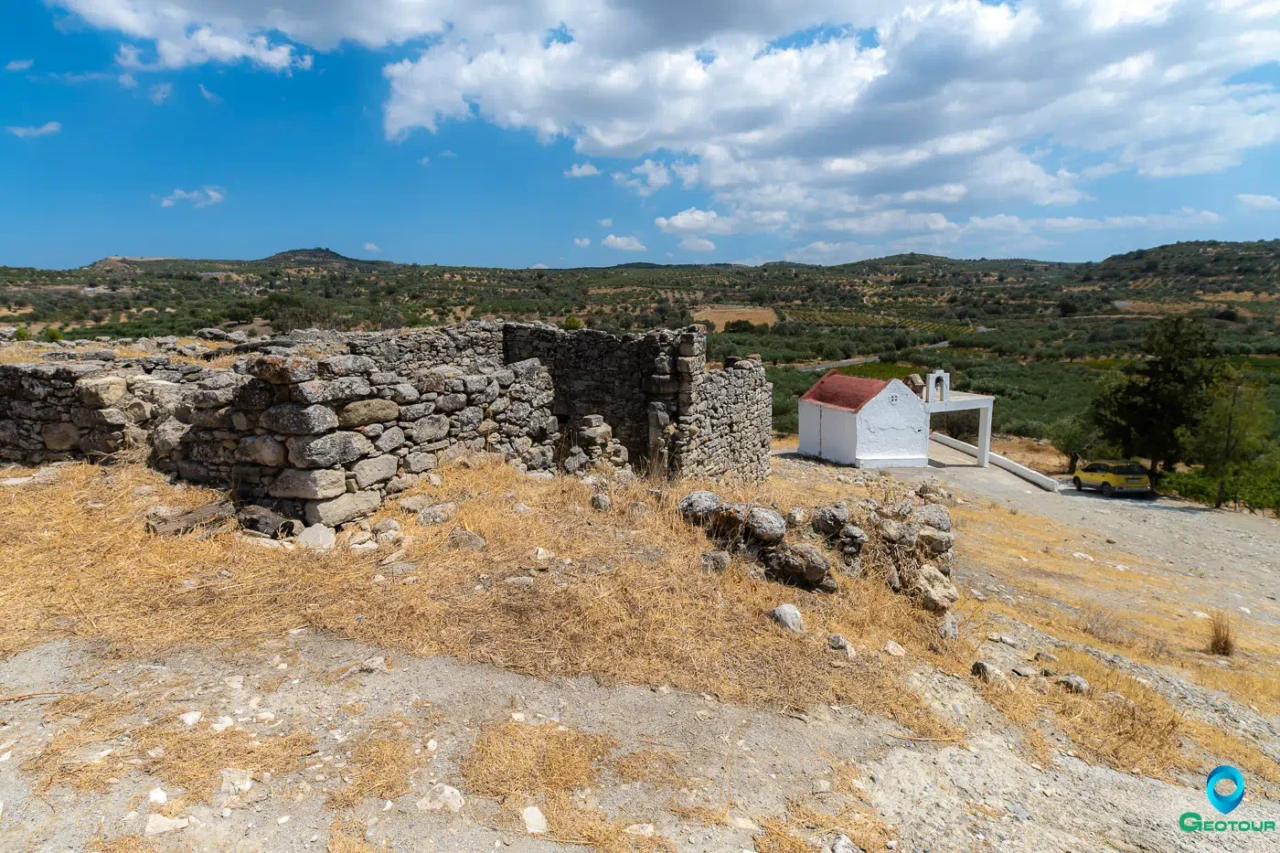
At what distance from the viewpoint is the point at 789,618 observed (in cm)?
492

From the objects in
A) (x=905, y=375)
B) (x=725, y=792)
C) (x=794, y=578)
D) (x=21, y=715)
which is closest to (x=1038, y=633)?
(x=794, y=578)

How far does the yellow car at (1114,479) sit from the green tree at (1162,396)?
1.59 metres

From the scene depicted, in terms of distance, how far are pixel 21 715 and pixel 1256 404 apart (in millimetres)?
28228

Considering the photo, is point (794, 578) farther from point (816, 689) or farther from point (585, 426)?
point (585, 426)

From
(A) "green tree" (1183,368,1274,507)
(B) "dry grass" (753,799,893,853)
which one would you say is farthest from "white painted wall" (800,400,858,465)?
(B) "dry grass" (753,799,893,853)

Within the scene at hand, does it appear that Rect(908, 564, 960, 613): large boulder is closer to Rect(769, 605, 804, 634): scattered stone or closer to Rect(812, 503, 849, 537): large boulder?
Rect(812, 503, 849, 537): large boulder

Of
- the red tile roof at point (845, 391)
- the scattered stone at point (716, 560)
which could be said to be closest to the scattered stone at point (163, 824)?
the scattered stone at point (716, 560)

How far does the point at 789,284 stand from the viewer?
97.9 m

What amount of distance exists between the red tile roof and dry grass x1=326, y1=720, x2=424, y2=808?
21955 mm

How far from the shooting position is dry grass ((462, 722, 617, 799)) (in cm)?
319

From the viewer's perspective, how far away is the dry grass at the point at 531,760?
3.19 metres

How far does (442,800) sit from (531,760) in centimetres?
46

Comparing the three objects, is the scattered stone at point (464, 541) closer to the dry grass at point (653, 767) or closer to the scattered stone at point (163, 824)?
the dry grass at point (653, 767)

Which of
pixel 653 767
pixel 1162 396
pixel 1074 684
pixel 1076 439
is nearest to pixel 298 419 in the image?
pixel 653 767
